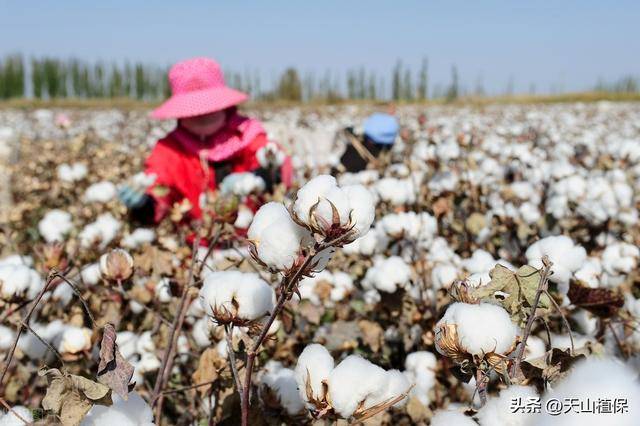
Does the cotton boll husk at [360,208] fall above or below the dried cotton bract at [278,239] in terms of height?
above

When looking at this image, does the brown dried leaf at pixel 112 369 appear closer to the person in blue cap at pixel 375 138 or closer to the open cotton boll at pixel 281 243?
the open cotton boll at pixel 281 243

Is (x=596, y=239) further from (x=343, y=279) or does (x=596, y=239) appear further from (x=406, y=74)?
(x=406, y=74)

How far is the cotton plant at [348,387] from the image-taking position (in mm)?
764

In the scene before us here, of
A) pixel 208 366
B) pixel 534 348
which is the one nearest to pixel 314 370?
pixel 208 366

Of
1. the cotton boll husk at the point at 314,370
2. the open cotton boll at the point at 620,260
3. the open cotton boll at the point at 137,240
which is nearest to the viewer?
the cotton boll husk at the point at 314,370

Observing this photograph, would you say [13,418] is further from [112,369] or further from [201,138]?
[201,138]

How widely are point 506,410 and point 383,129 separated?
150 inches

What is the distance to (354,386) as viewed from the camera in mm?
762

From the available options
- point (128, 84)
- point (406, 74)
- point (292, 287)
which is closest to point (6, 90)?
point (128, 84)

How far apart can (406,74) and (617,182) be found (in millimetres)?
36854

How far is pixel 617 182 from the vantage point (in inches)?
106

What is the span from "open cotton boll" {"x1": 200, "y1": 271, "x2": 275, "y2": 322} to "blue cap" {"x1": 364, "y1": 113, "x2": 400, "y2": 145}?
3.58 m

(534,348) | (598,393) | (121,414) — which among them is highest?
(598,393)

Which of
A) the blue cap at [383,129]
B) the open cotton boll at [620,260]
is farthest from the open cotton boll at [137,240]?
the blue cap at [383,129]
